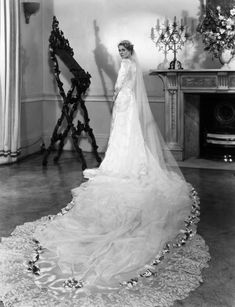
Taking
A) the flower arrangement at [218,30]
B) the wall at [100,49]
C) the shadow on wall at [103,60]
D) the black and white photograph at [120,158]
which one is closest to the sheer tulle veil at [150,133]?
the black and white photograph at [120,158]

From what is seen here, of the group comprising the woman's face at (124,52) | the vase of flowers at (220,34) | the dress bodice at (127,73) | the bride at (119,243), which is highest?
the vase of flowers at (220,34)

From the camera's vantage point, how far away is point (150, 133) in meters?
5.65

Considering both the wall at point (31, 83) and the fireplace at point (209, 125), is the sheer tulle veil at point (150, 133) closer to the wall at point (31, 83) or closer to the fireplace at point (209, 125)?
the fireplace at point (209, 125)

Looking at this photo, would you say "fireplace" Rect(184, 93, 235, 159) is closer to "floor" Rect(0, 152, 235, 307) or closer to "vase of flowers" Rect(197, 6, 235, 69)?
"floor" Rect(0, 152, 235, 307)

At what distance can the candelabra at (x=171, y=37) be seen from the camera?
22.1 ft

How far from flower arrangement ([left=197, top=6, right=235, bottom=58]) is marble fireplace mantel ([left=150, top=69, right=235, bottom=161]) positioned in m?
0.31

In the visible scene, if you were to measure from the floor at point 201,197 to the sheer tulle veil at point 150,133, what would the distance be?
0.37m

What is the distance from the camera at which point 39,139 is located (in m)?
7.78

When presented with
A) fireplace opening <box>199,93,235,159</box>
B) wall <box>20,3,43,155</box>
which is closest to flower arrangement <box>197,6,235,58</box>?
fireplace opening <box>199,93,235,159</box>

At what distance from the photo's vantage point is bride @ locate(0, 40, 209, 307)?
2.82 metres

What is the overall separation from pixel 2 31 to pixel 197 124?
291 cm

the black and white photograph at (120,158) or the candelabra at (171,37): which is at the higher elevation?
the candelabra at (171,37)

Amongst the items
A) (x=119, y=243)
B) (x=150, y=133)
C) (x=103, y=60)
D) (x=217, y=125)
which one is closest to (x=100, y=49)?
(x=103, y=60)

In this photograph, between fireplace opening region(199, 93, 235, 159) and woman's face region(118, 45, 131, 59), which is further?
fireplace opening region(199, 93, 235, 159)
